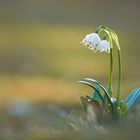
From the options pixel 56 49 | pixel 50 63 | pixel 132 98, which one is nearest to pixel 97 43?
pixel 132 98

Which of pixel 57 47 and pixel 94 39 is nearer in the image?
pixel 94 39

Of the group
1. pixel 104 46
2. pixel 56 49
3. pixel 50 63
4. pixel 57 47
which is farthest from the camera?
pixel 57 47

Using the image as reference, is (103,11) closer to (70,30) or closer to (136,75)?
(70,30)

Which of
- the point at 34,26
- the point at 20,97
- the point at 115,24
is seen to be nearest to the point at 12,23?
the point at 34,26

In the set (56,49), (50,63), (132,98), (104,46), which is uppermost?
(56,49)

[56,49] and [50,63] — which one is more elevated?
[56,49]

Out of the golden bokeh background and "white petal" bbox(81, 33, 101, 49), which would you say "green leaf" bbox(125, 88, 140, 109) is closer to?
"white petal" bbox(81, 33, 101, 49)

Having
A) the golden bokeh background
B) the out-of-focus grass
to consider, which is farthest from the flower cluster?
the out-of-focus grass

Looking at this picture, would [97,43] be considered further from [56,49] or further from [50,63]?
[56,49]
